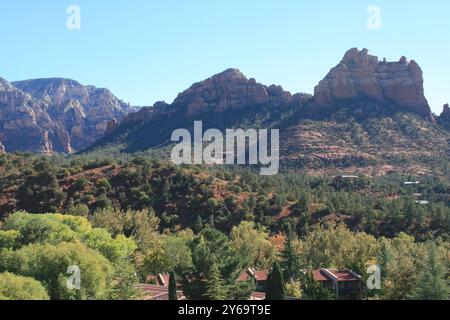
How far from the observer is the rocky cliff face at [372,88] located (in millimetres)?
147500

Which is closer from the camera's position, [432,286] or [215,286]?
[432,286]

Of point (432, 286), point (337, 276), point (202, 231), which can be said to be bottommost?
point (337, 276)

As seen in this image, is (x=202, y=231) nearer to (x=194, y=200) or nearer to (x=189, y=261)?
(x=189, y=261)

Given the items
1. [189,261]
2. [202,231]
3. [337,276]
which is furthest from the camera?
[337,276]

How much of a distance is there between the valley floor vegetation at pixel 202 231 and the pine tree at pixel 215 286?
83mm

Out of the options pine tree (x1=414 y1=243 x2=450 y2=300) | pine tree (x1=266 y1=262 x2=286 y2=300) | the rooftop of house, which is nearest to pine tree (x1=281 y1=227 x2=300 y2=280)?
the rooftop of house

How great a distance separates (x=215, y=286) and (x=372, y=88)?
425 feet

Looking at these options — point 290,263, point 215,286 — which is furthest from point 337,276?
point 215,286

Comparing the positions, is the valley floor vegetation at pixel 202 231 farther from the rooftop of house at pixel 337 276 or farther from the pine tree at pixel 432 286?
the rooftop of house at pixel 337 276

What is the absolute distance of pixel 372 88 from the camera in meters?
148

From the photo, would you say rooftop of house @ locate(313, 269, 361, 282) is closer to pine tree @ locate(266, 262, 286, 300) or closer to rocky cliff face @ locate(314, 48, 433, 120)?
pine tree @ locate(266, 262, 286, 300)

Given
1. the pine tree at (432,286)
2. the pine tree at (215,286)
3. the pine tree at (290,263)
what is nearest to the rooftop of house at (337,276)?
the pine tree at (290,263)
